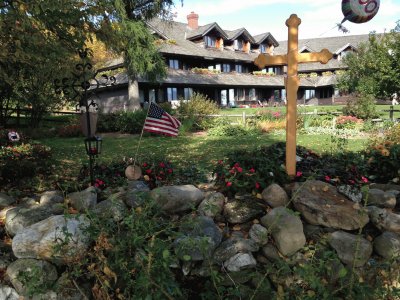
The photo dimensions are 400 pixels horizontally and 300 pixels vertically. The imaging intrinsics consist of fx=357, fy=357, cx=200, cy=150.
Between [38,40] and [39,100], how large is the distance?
12.2 metres

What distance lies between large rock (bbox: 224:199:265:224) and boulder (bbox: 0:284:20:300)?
2.45 meters

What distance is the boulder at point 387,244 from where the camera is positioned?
3.91 meters

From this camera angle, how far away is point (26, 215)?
4.38 metres

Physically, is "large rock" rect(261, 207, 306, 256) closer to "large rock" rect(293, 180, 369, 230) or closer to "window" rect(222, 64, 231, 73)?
"large rock" rect(293, 180, 369, 230)

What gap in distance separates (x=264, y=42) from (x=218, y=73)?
1023 centimetres

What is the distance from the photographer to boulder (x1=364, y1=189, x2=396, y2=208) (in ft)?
14.9

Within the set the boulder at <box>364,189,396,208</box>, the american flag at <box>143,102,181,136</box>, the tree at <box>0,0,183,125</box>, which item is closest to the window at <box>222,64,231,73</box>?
the tree at <box>0,0,183,125</box>

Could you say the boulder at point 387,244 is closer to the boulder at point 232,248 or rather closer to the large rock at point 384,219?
the large rock at point 384,219

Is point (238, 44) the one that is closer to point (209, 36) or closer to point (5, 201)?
point (209, 36)

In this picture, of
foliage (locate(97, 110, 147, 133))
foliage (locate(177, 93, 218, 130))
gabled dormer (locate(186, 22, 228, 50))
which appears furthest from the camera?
gabled dormer (locate(186, 22, 228, 50))

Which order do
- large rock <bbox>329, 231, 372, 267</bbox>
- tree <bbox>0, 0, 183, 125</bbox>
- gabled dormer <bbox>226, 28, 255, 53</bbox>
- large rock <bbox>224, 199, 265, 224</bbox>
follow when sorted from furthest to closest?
1. gabled dormer <bbox>226, 28, 255, 53</bbox>
2. tree <bbox>0, 0, 183, 125</bbox>
3. large rock <bbox>224, 199, 265, 224</bbox>
4. large rock <bbox>329, 231, 372, 267</bbox>

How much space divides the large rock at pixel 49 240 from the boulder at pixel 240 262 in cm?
149

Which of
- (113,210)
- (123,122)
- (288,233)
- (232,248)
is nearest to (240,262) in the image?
(232,248)

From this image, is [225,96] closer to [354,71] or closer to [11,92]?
[354,71]
